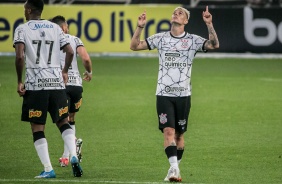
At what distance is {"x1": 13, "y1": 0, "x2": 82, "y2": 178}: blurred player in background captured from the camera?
478 inches

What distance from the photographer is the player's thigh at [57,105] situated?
12.3 meters

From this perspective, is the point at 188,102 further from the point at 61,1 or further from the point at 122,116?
the point at 61,1

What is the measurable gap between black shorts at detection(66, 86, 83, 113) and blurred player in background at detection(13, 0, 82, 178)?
157cm

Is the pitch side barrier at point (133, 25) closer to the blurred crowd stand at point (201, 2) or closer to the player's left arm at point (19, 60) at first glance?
the blurred crowd stand at point (201, 2)

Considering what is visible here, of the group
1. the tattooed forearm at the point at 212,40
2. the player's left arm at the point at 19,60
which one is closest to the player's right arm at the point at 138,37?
the tattooed forearm at the point at 212,40

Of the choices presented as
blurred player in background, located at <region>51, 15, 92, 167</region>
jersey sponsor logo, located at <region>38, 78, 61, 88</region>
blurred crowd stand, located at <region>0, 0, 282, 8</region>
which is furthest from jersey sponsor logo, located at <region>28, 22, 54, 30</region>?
blurred crowd stand, located at <region>0, 0, 282, 8</region>

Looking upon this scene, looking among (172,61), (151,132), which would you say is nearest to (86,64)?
(172,61)

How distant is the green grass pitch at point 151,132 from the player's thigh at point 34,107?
75 cm

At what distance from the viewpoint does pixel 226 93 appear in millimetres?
23312

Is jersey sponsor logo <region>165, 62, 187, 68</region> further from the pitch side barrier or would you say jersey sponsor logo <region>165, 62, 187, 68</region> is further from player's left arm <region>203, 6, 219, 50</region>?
the pitch side barrier

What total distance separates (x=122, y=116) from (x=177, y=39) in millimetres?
7052

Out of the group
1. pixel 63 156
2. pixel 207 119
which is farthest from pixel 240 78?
pixel 63 156

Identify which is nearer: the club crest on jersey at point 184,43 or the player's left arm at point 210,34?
the player's left arm at point 210,34

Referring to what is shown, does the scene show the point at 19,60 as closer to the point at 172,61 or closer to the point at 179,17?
the point at 172,61
